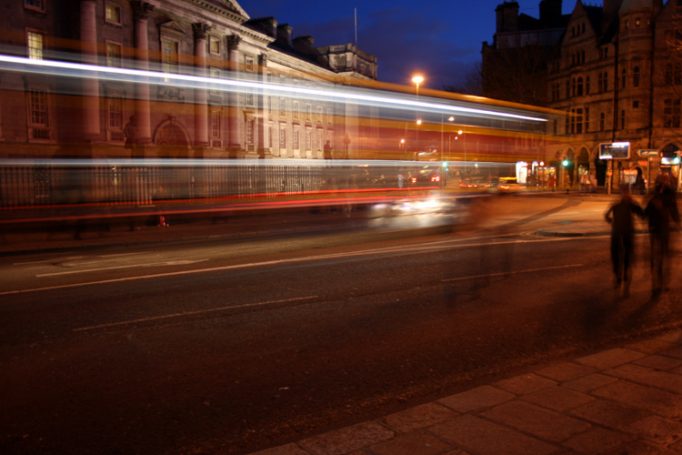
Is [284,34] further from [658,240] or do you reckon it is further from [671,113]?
[658,240]

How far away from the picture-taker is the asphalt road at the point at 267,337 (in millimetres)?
4871

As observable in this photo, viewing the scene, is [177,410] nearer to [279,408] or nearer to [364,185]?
[279,408]

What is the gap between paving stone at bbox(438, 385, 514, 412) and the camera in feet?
15.7

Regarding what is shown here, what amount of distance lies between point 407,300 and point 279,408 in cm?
438

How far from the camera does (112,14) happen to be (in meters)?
39.9

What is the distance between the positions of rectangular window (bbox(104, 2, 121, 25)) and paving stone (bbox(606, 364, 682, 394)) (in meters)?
40.8

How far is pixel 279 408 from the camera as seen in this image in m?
5.10

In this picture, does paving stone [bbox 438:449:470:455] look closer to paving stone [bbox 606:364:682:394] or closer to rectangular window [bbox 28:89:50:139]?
paving stone [bbox 606:364:682:394]

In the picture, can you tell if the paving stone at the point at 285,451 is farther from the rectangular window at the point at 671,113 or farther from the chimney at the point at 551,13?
the chimney at the point at 551,13

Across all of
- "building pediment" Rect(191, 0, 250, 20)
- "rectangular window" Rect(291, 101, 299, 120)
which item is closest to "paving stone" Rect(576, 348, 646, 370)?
"rectangular window" Rect(291, 101, 299, 120)

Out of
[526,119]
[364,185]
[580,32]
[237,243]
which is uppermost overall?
[580,32]

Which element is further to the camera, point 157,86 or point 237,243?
point 237,243

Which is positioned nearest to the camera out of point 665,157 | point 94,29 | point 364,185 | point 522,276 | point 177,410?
point 177,410

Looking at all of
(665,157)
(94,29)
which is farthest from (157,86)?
(665,157)
